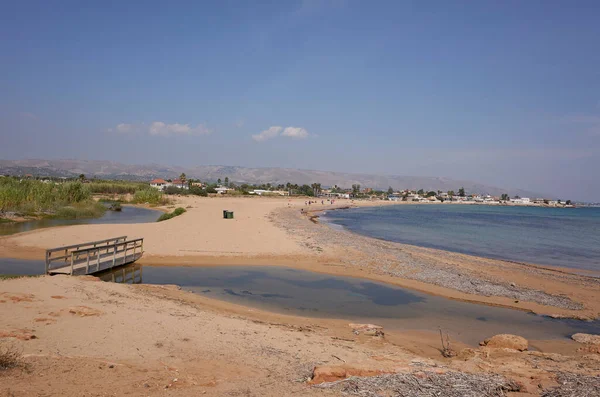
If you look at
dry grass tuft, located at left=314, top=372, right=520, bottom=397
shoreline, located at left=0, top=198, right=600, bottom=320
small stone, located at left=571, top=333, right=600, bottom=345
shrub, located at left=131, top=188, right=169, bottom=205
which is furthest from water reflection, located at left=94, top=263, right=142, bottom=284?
shrub, located at left=131, top=188, right=169, bottom=205

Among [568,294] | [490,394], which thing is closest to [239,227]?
[568,294]

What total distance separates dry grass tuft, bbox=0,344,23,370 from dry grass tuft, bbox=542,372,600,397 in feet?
26.4

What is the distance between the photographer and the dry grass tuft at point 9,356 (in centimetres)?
561

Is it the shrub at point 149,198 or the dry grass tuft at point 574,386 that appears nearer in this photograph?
the dry grass tuft at point 574,386

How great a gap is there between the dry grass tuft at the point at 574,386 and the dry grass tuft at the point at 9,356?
316 inches

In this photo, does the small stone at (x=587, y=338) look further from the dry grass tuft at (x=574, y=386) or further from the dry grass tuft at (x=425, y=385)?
the dry grass tuft at (x=425, y=385)

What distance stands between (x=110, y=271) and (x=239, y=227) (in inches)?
583

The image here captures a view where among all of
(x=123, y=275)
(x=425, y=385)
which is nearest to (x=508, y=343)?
(x=425, y=385)

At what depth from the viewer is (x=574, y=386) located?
619 cm

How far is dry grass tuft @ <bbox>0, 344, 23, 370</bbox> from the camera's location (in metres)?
5.61

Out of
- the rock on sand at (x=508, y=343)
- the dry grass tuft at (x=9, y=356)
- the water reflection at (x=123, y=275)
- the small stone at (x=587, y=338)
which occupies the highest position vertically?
the dry grass tuft at (x=9, y=356)

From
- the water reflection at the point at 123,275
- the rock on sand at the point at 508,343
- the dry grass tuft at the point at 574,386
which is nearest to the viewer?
the dry grass tuft at the point at 574,386

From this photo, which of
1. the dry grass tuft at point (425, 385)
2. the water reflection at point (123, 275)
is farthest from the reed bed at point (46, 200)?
the dry grass tuft at point (425, 385)

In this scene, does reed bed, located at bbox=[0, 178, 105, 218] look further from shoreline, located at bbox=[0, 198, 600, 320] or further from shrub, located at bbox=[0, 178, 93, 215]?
shoreline, located at bbox=[0, 198, 600, 320]
